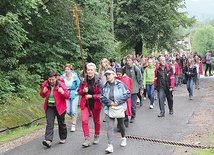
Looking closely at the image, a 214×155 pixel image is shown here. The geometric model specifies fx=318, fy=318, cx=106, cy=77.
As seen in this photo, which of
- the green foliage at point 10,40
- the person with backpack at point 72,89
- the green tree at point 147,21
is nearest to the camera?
the person with backpack at point 72,89

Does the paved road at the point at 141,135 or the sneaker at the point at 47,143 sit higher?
the sneaker at the point at 47,143

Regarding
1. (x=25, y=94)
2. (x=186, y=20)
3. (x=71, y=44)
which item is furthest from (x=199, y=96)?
(x=186, y=20)

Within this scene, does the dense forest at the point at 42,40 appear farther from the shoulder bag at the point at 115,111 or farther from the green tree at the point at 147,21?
the shoulder bag at the point at 115,111

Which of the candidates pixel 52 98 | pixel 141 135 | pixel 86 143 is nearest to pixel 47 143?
pixel 86 143

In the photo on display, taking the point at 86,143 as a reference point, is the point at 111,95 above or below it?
above

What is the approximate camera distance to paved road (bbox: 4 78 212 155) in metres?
6.64

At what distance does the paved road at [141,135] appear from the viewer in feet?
21.8

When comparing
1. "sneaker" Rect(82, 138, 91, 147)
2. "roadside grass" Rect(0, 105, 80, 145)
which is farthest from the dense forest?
"sneaker" Rect(82, 138, 91, 147)

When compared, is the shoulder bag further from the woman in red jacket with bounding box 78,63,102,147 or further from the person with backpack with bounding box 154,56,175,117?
the person with backpack with bounding box 154,56,175,117

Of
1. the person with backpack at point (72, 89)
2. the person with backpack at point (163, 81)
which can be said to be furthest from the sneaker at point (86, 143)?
the person with backpack at point (163, 81)

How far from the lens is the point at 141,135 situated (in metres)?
7.98

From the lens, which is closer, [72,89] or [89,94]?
[89,94]

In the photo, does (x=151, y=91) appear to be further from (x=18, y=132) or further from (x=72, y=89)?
(x=18, y=132)

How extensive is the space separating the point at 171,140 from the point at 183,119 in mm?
2511
